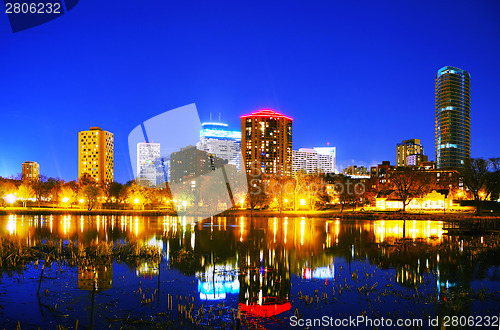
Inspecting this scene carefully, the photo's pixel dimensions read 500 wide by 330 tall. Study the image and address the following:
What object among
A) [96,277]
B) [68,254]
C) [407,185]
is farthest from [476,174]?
[96,277]

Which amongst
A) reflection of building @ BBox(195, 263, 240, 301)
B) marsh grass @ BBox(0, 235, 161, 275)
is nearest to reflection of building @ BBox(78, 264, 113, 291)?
marsh grass @ BBox(0, 235, 161, 275)

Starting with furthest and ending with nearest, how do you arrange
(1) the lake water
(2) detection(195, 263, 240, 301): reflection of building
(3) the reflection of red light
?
(2) detection(195, 263, 240, 301): reflection of building → (3) the reflection of red light → (1) the lake water

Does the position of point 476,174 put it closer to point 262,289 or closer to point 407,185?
point 407,185

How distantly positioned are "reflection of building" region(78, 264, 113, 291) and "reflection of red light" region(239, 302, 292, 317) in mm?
6539

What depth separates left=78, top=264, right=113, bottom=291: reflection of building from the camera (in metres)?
17.0

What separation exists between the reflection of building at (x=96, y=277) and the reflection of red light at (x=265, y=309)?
654 cm

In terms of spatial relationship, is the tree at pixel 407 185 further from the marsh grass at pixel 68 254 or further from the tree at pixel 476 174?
the marsh grass at pixel 68 254

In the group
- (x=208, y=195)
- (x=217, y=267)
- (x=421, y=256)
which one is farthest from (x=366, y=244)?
(x=208, y=195)

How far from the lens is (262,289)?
17.0 meters

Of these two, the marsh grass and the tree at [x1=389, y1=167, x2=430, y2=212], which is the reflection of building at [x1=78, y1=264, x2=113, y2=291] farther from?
the tree at [x1=389, y1=167, x2=430, y2=212]

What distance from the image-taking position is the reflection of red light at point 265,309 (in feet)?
45.8

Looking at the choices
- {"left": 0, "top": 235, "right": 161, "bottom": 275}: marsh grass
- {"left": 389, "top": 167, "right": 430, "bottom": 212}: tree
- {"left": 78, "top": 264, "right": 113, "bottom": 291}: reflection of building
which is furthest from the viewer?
{"left": 389, "top": 167, "right": 430, "bottom": 212}: tree

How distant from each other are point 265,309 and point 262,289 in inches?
102

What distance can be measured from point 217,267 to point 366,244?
14995mm
